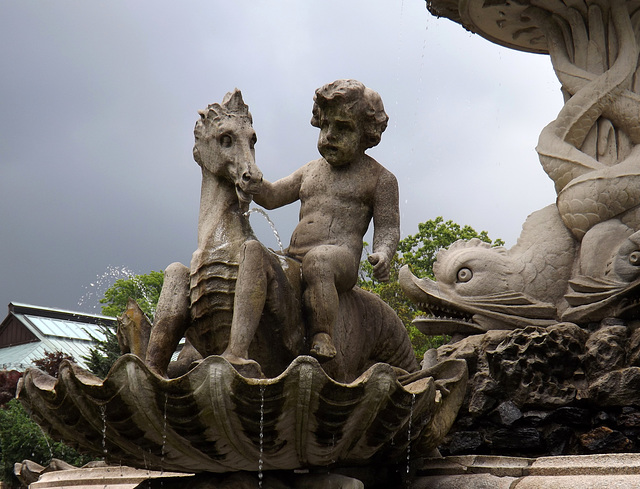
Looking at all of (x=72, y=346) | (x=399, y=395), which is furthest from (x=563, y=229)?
(x=72, y=346)

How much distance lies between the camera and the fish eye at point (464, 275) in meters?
7.25

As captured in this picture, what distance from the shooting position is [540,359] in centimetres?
607

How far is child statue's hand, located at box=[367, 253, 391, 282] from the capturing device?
15.1 feet

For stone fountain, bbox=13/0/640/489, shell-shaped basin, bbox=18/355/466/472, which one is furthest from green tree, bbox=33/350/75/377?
shell-shaped basin, bbox=18/355/466/472

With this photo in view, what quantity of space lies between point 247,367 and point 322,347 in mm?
519

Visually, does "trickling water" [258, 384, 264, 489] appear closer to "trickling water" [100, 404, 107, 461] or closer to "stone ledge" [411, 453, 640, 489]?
"trickling water" [100, 404, 107, 461]

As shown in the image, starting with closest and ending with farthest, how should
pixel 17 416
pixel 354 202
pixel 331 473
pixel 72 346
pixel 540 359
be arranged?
pixel 331 473, pixel 354 202, pixel 540 359, pixel 17 416, pixel 72 346

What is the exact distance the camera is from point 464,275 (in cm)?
726

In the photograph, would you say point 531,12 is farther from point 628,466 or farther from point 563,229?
point 628,466

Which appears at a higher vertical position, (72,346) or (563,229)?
(72,346)

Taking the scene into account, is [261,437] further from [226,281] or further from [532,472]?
[532,472]

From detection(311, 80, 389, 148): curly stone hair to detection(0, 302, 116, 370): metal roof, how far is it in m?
19.8

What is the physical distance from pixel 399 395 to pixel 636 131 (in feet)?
14.3

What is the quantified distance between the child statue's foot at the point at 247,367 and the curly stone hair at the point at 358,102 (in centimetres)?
154
